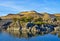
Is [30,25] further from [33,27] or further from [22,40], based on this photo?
[22,40]

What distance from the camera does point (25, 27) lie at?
166 feet

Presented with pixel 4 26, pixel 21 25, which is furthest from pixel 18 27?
pixel 4 26

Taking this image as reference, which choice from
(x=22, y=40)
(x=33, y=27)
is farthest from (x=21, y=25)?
(x=22, y=40)

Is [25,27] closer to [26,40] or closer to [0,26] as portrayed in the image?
[0,26]

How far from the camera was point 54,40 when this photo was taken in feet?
98.6

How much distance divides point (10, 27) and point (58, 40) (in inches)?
988

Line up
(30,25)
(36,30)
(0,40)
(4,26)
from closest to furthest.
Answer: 1. (0,40)
2. (36,30)
3. (30,25)
4. (4,26)

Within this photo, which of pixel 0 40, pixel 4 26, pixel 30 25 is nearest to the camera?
pixel 0 40

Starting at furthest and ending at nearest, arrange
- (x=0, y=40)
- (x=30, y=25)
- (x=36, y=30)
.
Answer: (x=30, y=25), (x=36, y=30), (x=0, y=40)

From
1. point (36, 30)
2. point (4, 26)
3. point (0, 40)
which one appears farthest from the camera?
point (4, 26)

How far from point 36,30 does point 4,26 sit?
14294mm

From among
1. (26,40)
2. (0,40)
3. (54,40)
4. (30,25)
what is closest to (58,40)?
(54,40)

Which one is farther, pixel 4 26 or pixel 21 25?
pixel 4 26

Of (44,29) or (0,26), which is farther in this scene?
(0,26)
